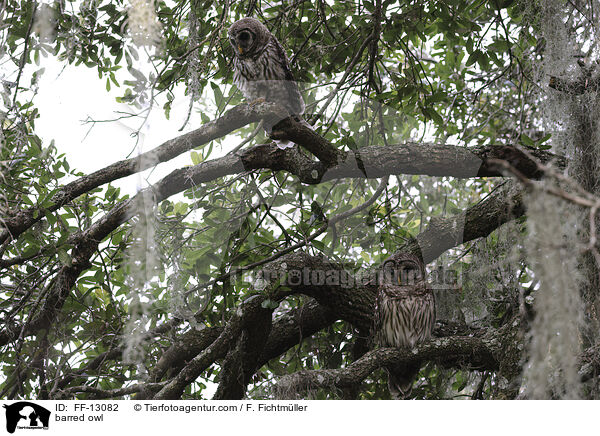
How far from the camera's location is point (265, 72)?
3.42 metres

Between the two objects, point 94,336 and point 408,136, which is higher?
point 408,136

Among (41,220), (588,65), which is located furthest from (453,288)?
(41,220)

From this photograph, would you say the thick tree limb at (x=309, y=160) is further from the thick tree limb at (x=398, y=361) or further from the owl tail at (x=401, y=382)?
the owl tail at (x=401, y=382)

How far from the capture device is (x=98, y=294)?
131 inches

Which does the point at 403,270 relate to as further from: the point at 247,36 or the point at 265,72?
the point at 247,36

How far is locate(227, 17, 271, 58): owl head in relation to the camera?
125 inches

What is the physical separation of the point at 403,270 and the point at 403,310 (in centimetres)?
20

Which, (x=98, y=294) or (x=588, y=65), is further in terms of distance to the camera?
(x=98, y=294)

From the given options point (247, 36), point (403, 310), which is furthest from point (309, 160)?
point (247, 36)

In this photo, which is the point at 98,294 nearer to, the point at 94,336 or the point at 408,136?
the point at 94,336

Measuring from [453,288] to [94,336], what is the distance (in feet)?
6.20

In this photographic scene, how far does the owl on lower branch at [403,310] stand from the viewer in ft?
8.90
